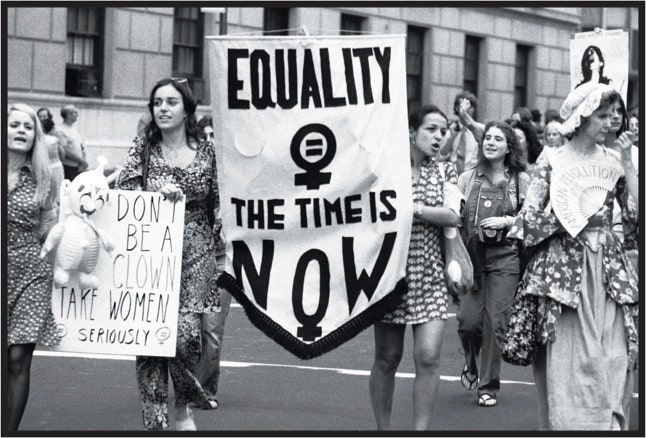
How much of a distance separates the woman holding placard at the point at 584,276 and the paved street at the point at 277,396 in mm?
856

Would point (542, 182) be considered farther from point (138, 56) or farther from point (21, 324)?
point (138, 56)

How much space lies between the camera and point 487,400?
9.84 meters

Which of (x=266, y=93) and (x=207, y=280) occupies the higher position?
(x=266, y=93)

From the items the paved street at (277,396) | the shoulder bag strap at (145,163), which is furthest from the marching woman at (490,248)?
the shoulder bag strap at (145,163)

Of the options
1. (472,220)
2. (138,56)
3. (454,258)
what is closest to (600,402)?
(454,258)

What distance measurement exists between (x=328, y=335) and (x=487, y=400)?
98.3 inches

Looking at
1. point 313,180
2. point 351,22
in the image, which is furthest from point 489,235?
point 351,22

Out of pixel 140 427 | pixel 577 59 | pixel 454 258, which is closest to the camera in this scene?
pixel 454 258

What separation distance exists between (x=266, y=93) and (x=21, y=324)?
177cm

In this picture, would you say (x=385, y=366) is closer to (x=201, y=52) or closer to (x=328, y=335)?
(x=328, y=335)

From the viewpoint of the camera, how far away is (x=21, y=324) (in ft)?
25.0

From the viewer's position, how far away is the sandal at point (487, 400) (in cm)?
982

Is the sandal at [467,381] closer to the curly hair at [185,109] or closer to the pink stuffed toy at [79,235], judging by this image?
the curly hair at [185,109]

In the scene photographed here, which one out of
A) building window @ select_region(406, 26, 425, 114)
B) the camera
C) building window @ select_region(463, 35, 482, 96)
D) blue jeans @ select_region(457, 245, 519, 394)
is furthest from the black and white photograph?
building window @ select_region(463, 35, 482, 96)
